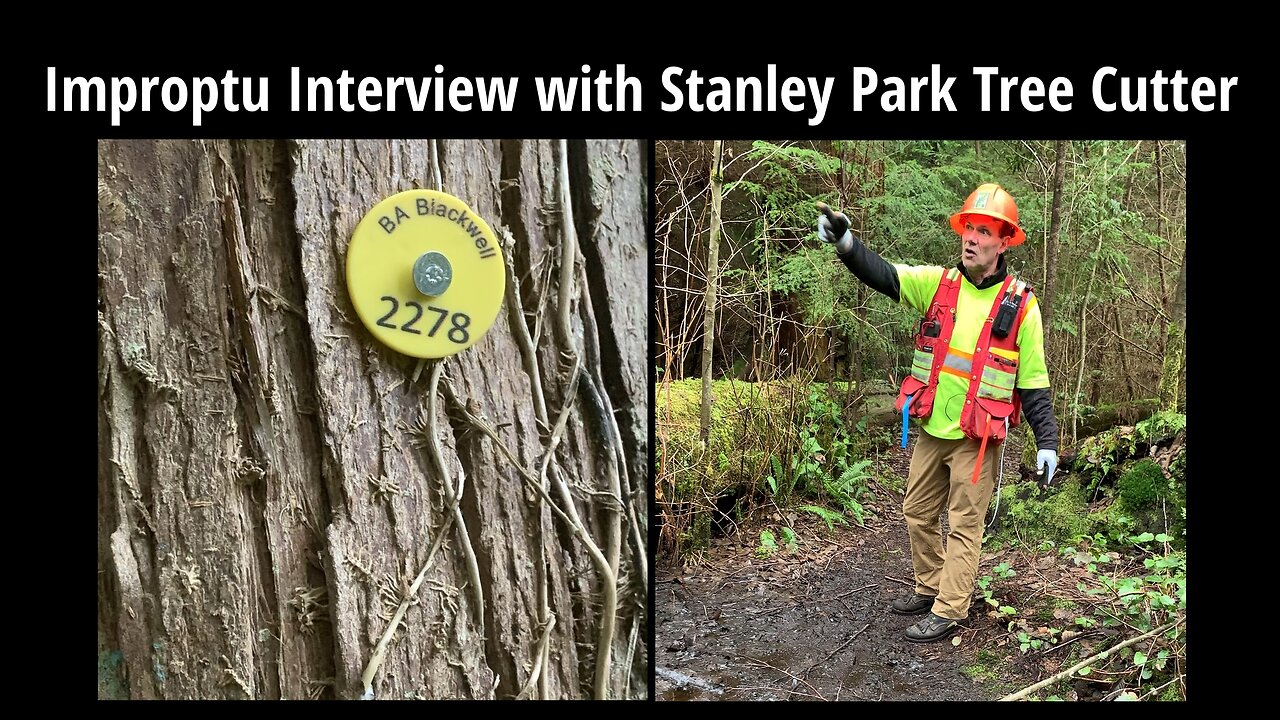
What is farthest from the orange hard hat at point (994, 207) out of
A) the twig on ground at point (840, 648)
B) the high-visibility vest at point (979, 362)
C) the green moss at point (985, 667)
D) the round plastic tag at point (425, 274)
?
the round plastic tag at point (425, 274)

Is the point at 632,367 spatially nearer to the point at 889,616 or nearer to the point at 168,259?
the point at 168,259

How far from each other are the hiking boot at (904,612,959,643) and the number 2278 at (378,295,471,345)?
3426 millimetres

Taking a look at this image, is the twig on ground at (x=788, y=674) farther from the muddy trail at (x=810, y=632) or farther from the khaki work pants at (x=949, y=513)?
the khaki work pants at (x=949, y=513)

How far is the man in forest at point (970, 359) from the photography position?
3656 millimetres

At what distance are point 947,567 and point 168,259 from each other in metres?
3.88

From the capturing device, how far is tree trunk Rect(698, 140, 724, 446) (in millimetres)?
4754

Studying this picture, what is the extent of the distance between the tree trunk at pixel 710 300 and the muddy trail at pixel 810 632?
83 centimetres

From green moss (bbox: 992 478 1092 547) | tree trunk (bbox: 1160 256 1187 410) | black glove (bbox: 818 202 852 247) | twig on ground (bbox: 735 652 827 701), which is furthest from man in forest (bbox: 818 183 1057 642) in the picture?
tree trunk (bbox: 1160 256 1187 410)

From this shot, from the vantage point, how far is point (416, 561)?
162 centimetres

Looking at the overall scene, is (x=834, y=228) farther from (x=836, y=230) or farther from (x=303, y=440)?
(x=303, y=440)

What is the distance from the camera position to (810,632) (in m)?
4.19

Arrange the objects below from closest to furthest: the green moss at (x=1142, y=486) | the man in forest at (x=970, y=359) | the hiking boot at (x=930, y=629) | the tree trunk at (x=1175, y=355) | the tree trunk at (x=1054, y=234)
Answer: the man in forest at (x=970, y=359) < the hiking boot at (x=930, y=629) < the green moss at (x=1142, y=486) < the tree trunk at (x=1175, y=355) < the tree trunk at (x=1054, y=234)

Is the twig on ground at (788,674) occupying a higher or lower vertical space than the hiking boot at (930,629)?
lower

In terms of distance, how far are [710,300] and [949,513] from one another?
1.96 metres
